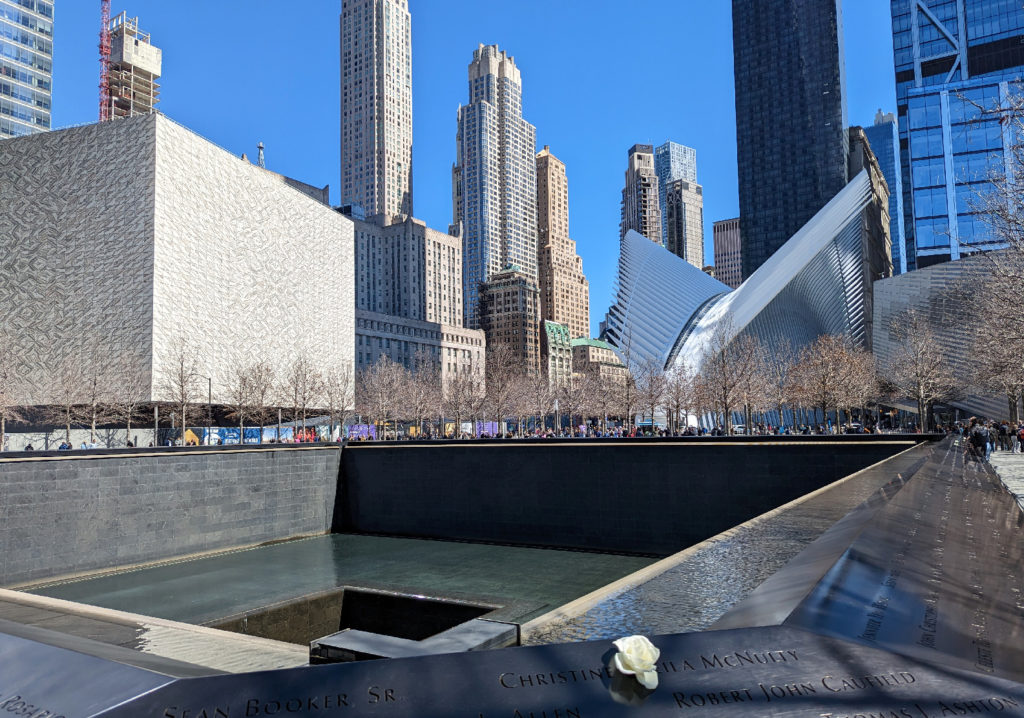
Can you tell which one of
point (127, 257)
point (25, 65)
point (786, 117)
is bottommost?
point (127, 257)

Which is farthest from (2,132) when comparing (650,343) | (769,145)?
(769,145)

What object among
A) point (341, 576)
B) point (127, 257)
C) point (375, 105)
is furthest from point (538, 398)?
point (375, 105)

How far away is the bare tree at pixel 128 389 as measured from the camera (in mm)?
39969

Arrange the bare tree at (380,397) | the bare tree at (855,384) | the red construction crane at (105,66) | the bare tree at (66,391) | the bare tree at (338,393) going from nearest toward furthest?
the bare tree at (855,384) → the bare tree at (66,391) → the bare tree at (338,393) → the bare tree at (380,397) → the red construction crane at (105,66)

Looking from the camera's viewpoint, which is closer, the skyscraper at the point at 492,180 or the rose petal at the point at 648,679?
the rose petal at the point at 648,679

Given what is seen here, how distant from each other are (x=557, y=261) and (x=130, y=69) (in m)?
103

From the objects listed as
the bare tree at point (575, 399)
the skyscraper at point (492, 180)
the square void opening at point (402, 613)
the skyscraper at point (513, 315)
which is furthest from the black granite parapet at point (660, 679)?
the skyscraper at point (492, 180)

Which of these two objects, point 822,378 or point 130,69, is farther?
point 130,69

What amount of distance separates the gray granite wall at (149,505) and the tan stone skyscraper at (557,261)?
154 m

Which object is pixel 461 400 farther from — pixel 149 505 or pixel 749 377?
pixel 149 505

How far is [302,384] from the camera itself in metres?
50.2

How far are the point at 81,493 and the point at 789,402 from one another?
38.2 meters

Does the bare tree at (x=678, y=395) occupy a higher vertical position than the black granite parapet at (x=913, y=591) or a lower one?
higher

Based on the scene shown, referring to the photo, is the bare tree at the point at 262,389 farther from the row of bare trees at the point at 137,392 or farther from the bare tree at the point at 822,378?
the bare tree at the point at 822,378
